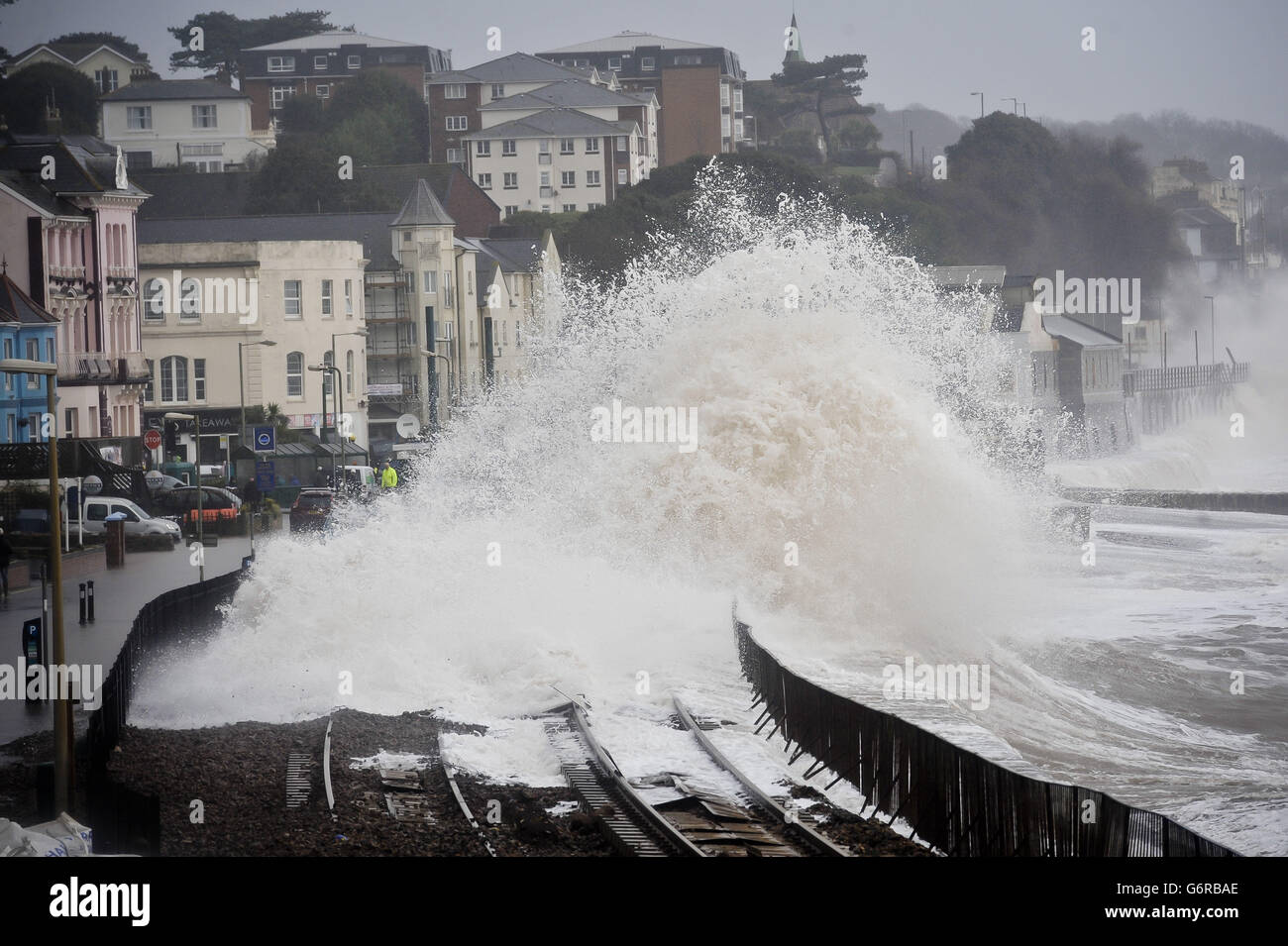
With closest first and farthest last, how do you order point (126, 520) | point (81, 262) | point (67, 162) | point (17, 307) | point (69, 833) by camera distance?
point (69, 833)
point (126, 520)
point (17, 307)
point (67, 162)
point (81, 262)

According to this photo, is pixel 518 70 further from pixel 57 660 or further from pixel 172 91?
pixel 57 660

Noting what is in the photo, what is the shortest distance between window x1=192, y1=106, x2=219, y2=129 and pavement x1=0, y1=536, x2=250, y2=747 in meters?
49.4

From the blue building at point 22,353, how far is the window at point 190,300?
58.8 ft

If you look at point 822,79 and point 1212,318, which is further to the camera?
point 1212,318

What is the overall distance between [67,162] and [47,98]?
1230 cm

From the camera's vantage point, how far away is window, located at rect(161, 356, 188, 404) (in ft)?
208

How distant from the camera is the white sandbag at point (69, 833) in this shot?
12.1m

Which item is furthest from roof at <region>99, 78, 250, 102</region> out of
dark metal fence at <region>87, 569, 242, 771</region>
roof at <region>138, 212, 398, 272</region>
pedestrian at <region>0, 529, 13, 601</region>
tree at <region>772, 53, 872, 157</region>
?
dark metal fence at <region>87, 569, 242, 771</region>

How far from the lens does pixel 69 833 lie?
41.0 ft

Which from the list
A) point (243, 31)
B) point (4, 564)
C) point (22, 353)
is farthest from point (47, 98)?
point (4, 564)

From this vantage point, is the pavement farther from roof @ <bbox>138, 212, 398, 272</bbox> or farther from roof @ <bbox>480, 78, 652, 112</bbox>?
roof @ <bbox>138, 212, 398, 272</bbox>

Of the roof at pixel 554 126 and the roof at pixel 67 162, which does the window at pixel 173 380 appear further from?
the roof at pixel 554 126

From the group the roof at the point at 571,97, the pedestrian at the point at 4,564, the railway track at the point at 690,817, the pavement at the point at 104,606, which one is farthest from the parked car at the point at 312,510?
the railway track at the point at 690,817
